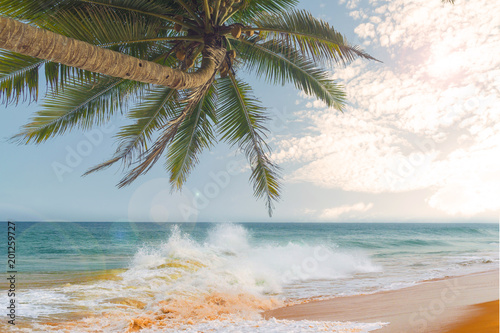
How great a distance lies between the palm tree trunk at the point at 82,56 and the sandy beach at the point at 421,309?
14.9ft

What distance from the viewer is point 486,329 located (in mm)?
4492

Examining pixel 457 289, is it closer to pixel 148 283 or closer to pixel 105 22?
pixel 148 283

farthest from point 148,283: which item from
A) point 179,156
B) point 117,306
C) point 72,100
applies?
point 72,100

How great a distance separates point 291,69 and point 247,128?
145cm

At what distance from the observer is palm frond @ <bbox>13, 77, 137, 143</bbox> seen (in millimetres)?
5156

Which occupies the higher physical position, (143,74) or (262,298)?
(143,74)

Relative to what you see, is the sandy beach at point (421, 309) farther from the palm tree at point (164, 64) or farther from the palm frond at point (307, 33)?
the palm frond at point (307, 33)

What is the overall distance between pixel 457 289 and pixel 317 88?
6.05m

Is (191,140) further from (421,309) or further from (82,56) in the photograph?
(421,309)

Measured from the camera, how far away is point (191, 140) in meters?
7.31

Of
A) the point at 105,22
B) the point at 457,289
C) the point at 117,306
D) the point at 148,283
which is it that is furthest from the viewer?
the point at 148,283

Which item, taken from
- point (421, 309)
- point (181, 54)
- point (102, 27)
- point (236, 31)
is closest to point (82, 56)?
point (102, 27)

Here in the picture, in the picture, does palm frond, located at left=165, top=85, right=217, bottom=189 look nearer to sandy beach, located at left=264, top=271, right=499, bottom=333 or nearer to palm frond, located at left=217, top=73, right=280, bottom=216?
palm frond, located at left=217, top=73, right=280, bottom=216

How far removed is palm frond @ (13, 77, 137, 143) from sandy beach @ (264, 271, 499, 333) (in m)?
4.97
